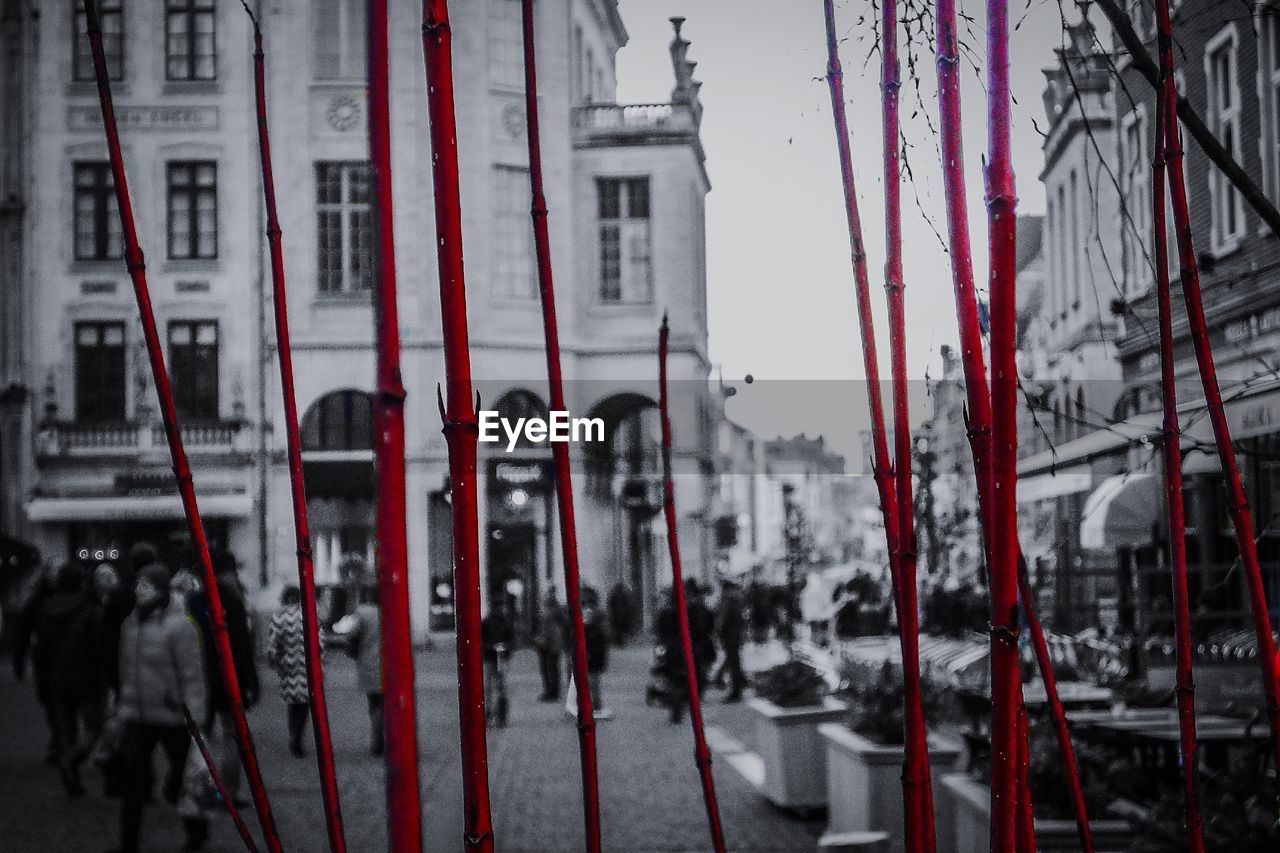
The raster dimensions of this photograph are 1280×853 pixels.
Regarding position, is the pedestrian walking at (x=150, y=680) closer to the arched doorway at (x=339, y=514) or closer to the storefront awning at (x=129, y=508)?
the arched doorway at (x=339, y=514)

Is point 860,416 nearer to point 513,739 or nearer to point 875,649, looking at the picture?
point 513,739

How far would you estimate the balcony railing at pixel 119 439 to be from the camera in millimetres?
24625

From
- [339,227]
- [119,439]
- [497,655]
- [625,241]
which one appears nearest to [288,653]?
[497,655]

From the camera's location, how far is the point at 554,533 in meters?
27.2

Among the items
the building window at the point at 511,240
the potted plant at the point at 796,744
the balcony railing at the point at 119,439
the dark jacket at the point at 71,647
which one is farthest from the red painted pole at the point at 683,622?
the building window at the point at 511,240

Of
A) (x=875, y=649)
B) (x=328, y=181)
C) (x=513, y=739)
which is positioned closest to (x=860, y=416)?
(x=513, y=739)

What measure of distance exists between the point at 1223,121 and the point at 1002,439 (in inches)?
600

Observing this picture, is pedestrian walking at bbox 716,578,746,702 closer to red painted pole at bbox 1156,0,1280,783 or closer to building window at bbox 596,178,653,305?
building window at bbox 596,178,653,305

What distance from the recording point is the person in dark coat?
10.9 metres

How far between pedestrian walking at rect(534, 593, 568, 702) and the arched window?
7213 millimetres

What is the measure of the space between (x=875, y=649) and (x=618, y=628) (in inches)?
371

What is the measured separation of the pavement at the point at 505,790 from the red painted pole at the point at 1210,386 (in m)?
4.18

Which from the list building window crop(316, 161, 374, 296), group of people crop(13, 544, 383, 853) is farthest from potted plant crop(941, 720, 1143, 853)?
building window crop(316, 161, 374, 296)

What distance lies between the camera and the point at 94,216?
25.3m
